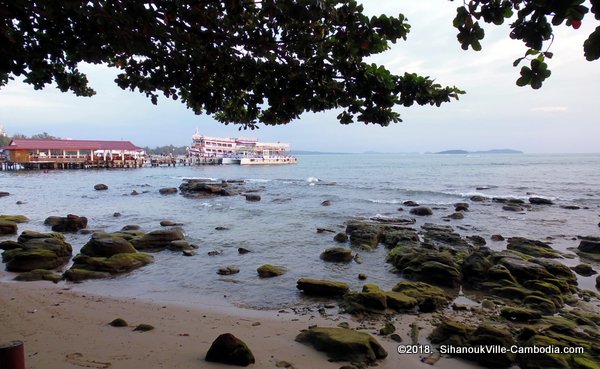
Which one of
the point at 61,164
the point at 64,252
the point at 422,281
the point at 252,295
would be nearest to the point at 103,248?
the point at 64,252

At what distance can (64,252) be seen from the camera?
12.4 metres

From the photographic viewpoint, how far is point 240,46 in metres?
4.87

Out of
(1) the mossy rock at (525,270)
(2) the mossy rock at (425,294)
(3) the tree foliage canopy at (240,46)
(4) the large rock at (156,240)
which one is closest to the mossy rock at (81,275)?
(4) the large rock at (156,240)

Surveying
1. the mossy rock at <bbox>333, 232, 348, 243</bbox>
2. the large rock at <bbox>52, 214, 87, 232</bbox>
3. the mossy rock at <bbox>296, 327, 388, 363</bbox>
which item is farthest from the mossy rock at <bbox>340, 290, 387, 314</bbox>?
the large rock at <bbox>52, 214, 87, 232</bbox>

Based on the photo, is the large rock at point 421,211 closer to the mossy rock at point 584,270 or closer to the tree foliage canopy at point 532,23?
the mossy rock at point 584,270

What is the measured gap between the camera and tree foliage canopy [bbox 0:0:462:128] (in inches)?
158

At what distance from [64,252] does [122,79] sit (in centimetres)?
863

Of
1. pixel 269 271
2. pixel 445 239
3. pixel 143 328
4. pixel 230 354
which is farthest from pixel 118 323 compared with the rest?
pixel 445 239

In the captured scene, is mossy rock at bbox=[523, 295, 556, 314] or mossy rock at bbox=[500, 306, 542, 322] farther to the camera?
mossy rock at bbox=[523, 295, 556, 314]

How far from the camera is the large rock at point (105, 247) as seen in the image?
12.1 meters

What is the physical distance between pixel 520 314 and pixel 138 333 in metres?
7.41

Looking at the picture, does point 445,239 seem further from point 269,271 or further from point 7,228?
point 7,228

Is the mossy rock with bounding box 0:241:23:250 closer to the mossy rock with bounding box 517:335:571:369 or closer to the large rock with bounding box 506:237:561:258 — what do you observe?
the mossy rock with bounding box 517:335:571:369

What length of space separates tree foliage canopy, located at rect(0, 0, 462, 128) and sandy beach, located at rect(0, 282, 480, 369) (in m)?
3.71
